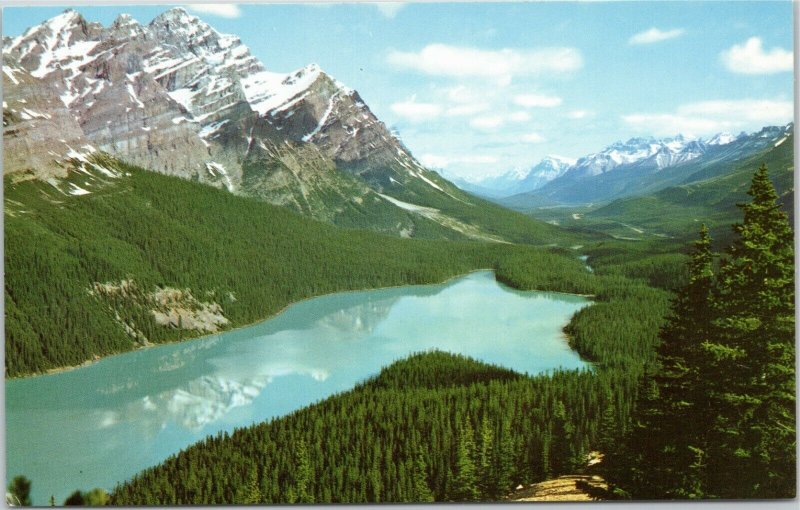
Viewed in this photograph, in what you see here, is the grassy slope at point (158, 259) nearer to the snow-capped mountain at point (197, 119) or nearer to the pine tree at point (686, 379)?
the snow-capped mountain at point (197, 119)

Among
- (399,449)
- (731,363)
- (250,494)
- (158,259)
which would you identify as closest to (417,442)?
(399,449)

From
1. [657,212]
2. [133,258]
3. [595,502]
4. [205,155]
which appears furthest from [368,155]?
[595,502]

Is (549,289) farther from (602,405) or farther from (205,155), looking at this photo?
(205,155)

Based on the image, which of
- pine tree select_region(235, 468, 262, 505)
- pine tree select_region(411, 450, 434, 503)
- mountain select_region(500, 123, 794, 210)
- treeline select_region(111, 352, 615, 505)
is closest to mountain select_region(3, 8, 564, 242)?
treeline select_region(111, 352, 615, 505)

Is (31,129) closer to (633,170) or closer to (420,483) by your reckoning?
(420,483)

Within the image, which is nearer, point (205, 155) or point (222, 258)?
point (222, 258)
